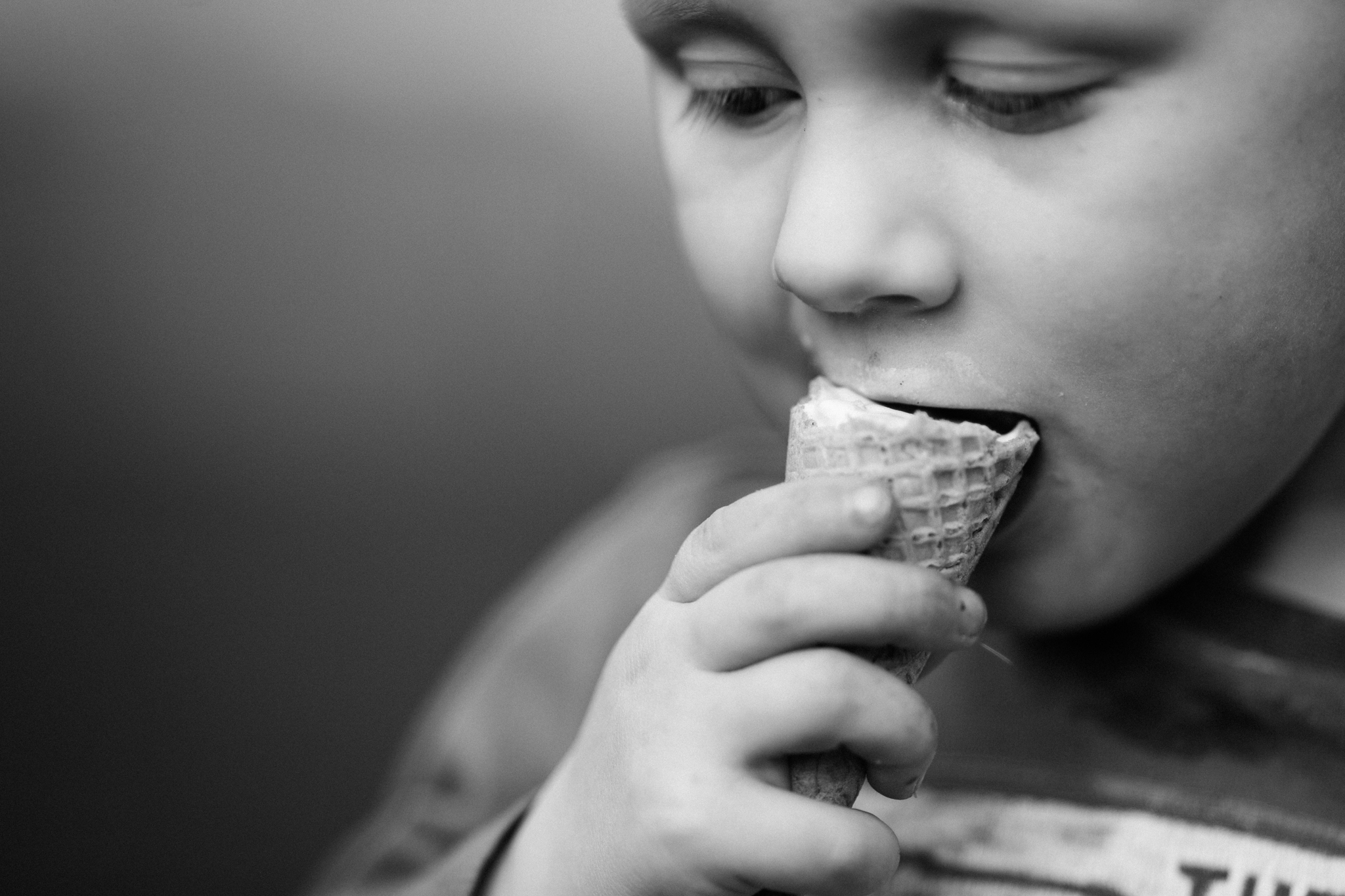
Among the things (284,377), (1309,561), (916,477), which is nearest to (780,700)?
(916,477)

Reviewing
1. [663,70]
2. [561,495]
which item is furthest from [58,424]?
[663,70]

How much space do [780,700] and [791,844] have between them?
0.06 meters

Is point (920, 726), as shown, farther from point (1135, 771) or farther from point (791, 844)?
point (1135, 771)

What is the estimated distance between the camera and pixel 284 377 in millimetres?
2625

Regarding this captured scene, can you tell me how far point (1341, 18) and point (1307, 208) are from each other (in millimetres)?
80

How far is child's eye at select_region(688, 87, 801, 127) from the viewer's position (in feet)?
2.31

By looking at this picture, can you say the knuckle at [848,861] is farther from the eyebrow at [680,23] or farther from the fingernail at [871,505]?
the eyebrow at [680,23]

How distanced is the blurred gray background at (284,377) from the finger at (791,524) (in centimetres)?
129

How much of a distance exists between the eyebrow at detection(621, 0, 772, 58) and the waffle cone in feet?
0.60

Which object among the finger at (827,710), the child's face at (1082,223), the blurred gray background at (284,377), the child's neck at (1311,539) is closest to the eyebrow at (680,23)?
the child's face at (1082,223)

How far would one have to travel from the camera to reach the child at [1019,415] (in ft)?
1.91

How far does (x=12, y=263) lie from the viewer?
8.72 feet

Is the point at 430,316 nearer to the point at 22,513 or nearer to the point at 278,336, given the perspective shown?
the point at 278,336

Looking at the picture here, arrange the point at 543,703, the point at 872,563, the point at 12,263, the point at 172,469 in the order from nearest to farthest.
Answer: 1. the point at 872,563
2. the point at 543,703
3. the point at 172,469
4. the point at 12,263
